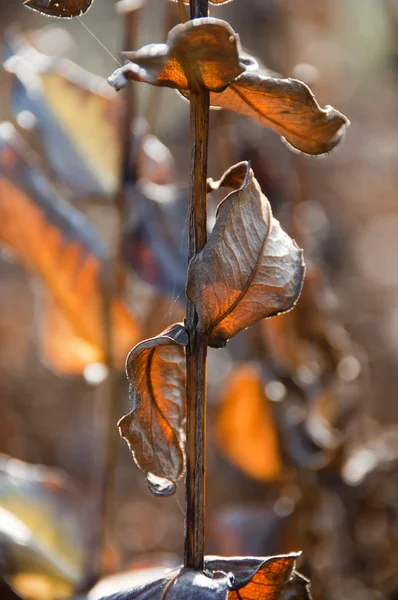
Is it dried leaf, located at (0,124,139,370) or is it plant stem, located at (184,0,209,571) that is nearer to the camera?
plant stem, located at (184,0,209,571)

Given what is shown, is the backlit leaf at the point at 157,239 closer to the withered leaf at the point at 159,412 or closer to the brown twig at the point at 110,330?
the brown twig at the point at 110,330

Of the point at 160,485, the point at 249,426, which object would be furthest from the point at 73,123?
the point at 160,485

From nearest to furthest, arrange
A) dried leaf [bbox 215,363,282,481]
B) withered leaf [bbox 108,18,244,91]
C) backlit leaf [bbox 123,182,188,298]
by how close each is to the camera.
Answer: withered leaf [bbox 108,18,244,91] < backlit leaf [bbox 123,182,188,298] < dried leaf [bbox 215,363,282,481]

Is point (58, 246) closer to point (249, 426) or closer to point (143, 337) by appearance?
point (143, 337)

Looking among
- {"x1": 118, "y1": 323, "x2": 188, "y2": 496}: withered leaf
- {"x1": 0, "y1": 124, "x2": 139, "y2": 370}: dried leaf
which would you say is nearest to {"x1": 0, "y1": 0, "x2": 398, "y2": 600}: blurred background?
{"x1": 0, "y1": 124, "x2": 139, "y2": 370}: dried leaf

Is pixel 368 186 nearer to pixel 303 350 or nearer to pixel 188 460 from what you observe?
pixel 303 350

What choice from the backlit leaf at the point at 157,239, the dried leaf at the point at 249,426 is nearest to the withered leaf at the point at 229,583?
the backlit leaf at the point at 157,239

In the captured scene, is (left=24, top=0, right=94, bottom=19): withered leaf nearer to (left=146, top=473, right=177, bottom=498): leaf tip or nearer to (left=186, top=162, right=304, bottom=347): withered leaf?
(left=186, top=162, right=304, bottom=347): withered leaf
